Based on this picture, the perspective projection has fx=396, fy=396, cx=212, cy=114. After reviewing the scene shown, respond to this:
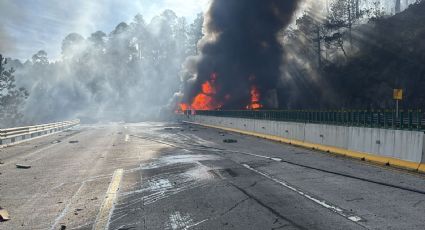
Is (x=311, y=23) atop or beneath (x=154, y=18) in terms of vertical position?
beneath

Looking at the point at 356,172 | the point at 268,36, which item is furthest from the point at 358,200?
the point at 268,36

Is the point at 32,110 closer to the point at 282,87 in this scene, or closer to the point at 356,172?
the point at 282,87

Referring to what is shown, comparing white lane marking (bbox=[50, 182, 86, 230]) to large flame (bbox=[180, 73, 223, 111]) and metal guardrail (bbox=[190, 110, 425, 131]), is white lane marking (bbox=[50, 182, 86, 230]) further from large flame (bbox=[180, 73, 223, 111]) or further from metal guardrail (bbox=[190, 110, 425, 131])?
large flame (bbox=[180, 73, 223, 111])

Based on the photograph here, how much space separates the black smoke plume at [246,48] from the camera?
160 ft

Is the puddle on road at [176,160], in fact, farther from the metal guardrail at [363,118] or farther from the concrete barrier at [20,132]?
the concrete barrier at [20,132]

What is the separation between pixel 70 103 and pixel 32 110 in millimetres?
11697

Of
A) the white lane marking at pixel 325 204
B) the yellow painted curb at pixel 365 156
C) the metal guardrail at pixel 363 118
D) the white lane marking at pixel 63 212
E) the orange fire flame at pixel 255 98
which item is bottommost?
the white lane marking at pixel 63 212

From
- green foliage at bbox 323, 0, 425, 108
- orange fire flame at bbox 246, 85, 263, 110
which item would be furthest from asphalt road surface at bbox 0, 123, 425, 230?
orange fire flame at bbox 246, 85, 263, 110

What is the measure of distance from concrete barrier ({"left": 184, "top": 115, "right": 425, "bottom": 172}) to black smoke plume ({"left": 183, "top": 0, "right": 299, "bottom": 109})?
950 inches

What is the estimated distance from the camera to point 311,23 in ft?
220

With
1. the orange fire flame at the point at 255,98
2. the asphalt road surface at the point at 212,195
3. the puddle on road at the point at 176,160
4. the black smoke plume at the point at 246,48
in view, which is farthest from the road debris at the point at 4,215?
the black smoke plume at the point at 246,48

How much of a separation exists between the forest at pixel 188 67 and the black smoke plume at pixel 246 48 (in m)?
1.55

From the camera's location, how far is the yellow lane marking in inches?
244

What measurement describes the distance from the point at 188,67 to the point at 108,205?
5272cm
